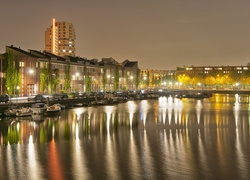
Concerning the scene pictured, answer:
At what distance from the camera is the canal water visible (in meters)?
18.2

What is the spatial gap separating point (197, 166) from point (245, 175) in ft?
8.49

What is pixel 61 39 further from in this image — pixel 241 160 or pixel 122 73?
pixel 241 160

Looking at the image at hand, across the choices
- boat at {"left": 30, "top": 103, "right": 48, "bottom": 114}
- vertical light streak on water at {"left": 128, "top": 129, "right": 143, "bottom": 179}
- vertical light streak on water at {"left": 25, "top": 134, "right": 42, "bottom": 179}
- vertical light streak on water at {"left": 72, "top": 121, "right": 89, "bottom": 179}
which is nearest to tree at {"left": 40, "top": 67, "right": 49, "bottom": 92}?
boat at {"left": 30, "top": 103, "right": 48, "bottom": 114}

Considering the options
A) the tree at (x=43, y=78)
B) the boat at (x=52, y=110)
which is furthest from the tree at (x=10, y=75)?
the boat at (x=52, y=110)

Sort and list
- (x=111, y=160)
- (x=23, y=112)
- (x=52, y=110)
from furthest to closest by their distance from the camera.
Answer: (x=52, y=110), (x=23, y=112), (x=111, y=160)

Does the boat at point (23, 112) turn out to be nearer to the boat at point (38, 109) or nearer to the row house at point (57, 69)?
the boat at point (38, 109)

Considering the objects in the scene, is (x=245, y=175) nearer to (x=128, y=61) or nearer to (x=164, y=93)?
(x=164, y=93)

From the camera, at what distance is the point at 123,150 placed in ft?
76.6

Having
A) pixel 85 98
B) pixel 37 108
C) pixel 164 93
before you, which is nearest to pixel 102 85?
pixel 164 93

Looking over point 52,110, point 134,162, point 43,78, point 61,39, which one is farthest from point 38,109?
point 61,39

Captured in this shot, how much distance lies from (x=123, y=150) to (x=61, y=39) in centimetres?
14472

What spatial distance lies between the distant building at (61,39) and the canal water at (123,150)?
416ft

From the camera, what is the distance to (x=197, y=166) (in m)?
19.3

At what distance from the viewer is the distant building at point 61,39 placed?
525 feet
